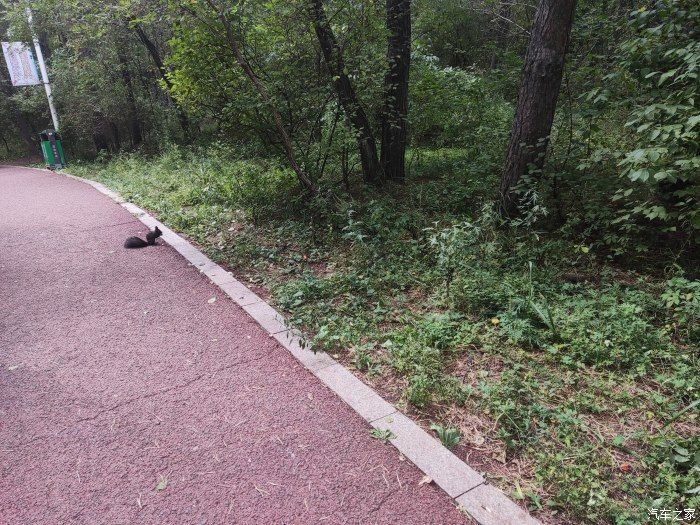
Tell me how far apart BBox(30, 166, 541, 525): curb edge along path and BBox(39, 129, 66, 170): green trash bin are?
1563 cm

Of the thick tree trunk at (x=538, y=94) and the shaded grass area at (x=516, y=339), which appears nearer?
the shaded grass area at (x=516, y=339)

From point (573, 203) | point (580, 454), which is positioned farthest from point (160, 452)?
point (573, 203)

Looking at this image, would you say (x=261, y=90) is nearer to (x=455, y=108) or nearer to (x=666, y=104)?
(x=455, y=108)

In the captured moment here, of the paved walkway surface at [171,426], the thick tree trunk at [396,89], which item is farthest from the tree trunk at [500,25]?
the paved walkway surface at [171,426]

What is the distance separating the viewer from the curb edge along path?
7.12 feet

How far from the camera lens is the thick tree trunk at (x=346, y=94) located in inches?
227

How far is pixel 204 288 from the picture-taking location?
4.88 metres

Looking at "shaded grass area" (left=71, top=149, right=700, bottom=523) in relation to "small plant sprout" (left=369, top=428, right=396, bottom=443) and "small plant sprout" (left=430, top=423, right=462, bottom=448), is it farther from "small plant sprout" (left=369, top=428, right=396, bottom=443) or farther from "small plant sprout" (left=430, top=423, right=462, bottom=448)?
"small plant sprout" (left=369, top=428, right=396, bottom=443)

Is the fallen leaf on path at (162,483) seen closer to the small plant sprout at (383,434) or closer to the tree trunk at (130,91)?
the small plant sprout at (383,434)

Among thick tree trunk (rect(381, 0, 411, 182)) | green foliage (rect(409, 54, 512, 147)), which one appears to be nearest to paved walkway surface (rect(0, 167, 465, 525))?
thick tree trunk (rect(381, 0, 411, 182))

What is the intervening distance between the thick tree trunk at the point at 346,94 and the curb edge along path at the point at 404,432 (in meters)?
3.36

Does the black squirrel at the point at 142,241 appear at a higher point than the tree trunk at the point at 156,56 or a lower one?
lower

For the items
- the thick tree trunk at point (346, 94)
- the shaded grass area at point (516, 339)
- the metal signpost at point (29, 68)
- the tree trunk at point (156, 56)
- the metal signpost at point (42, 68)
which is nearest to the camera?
the shaded grass area at point (516, 339)

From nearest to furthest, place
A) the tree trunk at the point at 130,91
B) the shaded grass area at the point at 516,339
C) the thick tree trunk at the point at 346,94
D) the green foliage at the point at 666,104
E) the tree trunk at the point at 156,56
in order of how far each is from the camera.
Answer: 1. the shaded grass area at the point at 516,339
2. the green foliage at the point at 666,104
3. the thick tree trunk at the point at 346,94
4. the tree trunk at the point at 156,56
5. the tree trunk at the point at 130,91
